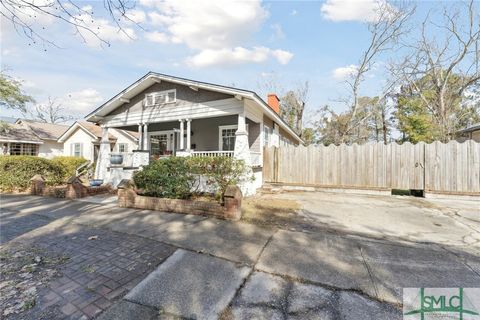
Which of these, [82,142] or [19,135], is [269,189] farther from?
[19,135]

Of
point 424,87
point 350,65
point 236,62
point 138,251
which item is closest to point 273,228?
point 138,251

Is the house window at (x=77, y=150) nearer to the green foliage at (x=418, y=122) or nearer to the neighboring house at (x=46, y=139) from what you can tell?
the neighboring house at (x=46, y=139)

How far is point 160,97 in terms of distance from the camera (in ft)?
37.5

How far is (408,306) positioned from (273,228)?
2.65m

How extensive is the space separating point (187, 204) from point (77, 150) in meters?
19.7

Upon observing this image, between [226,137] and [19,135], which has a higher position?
[19,135]

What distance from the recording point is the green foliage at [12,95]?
16266 millimetres

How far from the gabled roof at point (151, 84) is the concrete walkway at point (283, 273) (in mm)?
5448

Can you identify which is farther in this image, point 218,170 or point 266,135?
point 266,135

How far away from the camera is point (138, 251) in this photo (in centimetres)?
364

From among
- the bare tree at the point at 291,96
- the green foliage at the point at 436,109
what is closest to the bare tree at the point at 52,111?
the bare tree at the point at 291,96

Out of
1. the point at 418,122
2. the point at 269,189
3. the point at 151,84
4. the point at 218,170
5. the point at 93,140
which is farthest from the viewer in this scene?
the point at 418,122

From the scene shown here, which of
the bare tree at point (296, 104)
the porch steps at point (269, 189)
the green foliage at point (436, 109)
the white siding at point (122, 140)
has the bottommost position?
the porch steps at point (269, 189)

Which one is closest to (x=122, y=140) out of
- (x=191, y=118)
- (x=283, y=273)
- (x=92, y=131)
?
(x=92, y=131)
